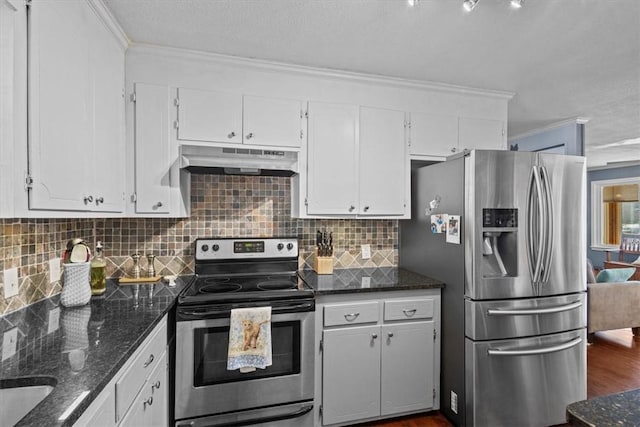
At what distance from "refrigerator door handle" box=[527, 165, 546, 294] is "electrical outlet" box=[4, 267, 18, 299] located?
9.02 ft

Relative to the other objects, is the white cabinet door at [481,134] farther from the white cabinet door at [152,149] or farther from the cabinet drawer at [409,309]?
the white cabinet door at [152,149]

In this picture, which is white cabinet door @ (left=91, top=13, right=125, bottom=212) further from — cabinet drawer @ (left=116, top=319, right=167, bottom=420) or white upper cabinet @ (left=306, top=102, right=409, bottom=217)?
white upper cabinet @ (left=306, top=102, right=409, bottom=217)

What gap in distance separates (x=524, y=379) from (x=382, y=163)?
1706 mm

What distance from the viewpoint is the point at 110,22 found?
1.74 m

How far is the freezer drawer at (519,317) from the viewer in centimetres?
203

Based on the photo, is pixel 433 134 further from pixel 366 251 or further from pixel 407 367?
pixel 407 367

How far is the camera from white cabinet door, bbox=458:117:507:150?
271cm

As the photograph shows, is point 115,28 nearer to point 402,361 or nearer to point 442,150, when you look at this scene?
point 442,150

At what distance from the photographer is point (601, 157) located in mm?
5688

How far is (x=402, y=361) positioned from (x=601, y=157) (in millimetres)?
5884

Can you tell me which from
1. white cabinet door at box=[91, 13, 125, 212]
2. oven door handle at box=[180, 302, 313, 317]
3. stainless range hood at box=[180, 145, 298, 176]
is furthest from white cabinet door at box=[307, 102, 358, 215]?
white cabinet door at box=[91, 13, 125, 212]

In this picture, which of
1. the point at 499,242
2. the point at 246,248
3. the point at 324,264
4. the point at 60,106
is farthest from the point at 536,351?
the point at 60,106

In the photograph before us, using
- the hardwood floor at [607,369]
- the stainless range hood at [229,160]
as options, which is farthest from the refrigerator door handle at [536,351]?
the stainless range hood at [229,160]

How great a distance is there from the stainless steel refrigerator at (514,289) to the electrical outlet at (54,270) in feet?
7.66
